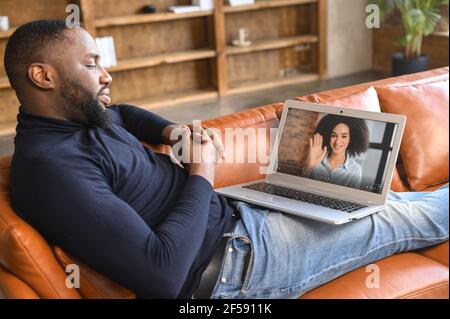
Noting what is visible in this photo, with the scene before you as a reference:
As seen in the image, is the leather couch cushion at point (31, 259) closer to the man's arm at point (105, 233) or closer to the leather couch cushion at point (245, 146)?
the man's arm at point (105, 233)

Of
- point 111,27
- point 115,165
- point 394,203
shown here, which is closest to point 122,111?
point 115,165

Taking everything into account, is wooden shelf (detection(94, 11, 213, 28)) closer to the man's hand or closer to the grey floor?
the grey floor

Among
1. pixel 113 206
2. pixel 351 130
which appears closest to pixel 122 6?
pixel 351 130

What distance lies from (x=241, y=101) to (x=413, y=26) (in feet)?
4.88

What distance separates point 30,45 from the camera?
1431mm

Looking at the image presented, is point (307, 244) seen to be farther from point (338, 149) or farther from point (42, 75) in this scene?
point (42, 75)

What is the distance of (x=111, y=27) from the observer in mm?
4668

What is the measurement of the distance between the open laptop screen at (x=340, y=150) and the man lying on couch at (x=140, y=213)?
121 mm

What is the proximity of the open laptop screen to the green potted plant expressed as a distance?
10.5 ft

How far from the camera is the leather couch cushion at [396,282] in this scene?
4.91 ft

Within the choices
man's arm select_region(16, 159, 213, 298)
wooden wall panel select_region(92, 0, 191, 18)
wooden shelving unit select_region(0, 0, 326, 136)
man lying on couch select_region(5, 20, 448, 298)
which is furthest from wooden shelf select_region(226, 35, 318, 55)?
man's arm select_region(16, 159, 213, 298)

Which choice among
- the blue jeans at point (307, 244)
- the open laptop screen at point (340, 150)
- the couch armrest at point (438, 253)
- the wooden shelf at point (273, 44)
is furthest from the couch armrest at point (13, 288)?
the wooden shelf at point (273, 44)

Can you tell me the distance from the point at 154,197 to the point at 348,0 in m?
4.43
